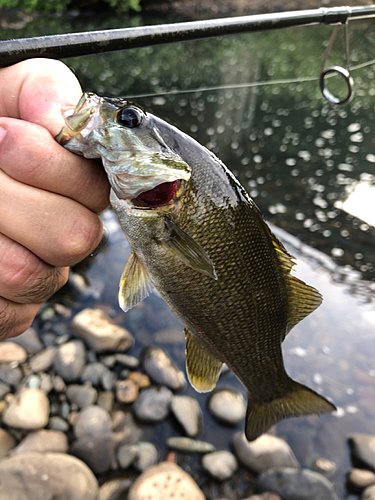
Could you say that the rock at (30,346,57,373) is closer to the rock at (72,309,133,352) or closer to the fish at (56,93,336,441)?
the rock at (72,309,133,352)

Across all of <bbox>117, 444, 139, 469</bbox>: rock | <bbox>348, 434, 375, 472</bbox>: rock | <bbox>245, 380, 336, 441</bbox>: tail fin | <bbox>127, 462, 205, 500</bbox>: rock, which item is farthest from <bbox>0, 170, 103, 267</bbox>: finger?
<bbox>348, 434, 375, 472</bbox>: rock

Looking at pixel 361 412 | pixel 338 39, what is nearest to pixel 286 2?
pixel 338 39

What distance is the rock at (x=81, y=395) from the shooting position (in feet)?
9.72

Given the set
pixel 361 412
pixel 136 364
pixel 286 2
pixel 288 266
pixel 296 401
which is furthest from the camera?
pixel 286 2

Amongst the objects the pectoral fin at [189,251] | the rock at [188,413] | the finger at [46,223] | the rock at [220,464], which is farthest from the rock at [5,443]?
the pectoral fin at [189,251]

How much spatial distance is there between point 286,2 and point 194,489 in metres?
28.7

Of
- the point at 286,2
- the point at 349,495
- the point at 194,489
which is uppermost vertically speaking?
the point at 286,2

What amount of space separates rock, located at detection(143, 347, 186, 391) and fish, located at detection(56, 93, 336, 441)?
162 centimetres

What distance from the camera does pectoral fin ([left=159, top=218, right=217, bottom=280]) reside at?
120cm

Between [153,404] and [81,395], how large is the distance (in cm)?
58

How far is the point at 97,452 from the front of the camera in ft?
8.41

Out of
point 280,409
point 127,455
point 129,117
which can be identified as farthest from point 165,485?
point 129,117

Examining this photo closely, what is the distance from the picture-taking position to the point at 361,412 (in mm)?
3053

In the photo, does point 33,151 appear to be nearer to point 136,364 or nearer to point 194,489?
point 194,489
